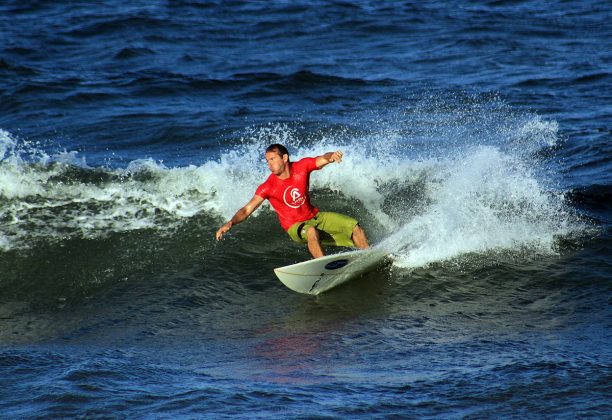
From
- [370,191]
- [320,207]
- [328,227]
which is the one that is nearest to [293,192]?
[328,227]

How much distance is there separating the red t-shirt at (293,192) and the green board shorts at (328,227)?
74 mm

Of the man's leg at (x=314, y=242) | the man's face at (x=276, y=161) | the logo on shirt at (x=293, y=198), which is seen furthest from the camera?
the logo on shirt at (x=293, y=198)

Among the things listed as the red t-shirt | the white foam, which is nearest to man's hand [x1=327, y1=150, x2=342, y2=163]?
the red t-shirt

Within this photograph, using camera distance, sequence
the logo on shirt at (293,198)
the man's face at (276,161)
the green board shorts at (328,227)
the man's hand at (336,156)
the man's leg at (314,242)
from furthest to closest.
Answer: the green board shorts at (328,227)
the logo on shirt at (293,198)
the man's leg at (314,242)
the man's face at (276,161)
the man's hand at (336,156)

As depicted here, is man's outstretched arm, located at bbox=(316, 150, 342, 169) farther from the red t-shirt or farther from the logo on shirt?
the logo on shirt

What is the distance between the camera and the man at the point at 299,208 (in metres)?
9.77

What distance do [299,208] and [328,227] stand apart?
1.36 feet

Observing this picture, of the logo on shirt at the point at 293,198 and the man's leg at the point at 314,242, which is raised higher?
the logo on shirt at the point at 293,198

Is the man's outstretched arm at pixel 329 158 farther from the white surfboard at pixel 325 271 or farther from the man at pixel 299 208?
the white surfboard at pixel 325 271

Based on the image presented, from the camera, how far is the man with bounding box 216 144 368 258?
32.0 feet

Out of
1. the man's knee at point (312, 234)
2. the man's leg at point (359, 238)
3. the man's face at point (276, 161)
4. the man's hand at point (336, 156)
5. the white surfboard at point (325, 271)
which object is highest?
the man's face at point (276, 161)

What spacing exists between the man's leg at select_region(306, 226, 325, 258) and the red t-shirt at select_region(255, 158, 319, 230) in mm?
208

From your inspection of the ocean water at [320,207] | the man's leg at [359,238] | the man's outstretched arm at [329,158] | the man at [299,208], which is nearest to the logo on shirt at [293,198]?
the man at [299,208]

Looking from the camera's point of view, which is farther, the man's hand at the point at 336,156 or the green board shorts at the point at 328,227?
the green board shorts at the point at 328,227
